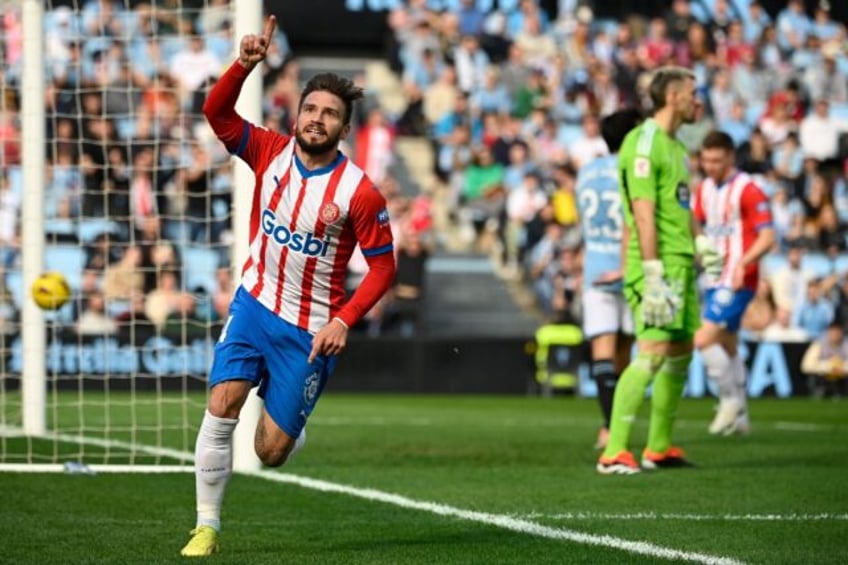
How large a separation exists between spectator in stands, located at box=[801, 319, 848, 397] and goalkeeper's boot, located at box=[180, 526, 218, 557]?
57.9 feet

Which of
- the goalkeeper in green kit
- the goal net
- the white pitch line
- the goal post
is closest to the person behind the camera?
the white pitch line

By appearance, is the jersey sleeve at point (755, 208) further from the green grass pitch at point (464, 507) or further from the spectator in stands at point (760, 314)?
the spectator in stands at point (760, 314)

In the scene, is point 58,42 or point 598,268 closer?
point 598,268

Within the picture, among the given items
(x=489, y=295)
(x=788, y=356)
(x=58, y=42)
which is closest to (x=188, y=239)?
(x=58, y=42)

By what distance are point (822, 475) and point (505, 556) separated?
4456 mm

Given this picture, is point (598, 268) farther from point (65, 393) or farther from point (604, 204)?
point (65, 393)

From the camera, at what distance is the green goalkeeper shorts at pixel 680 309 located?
421 inches

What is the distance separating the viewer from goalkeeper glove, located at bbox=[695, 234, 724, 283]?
11.1 m

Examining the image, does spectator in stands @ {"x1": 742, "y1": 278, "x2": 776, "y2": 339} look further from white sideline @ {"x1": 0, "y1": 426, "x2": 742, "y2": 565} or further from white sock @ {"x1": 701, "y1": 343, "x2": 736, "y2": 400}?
white sideline @ {"x1": 0, "y1": 426, "x2": 742, "y2": 565}

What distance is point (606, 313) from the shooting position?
12.7 metres

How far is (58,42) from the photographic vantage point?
21.0 meters

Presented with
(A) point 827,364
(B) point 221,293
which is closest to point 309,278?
(B) point 221,293

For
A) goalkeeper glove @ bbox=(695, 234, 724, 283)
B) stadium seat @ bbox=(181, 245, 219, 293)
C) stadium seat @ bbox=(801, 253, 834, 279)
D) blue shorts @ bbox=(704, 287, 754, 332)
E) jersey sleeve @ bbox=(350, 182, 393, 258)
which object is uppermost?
jersey sleeve @ bbox=(350, 182, 393, 258)

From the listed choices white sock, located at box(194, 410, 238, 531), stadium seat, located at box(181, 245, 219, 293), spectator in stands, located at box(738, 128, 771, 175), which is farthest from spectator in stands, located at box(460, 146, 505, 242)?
white sock, located at box(194, 410, 238, 531)
